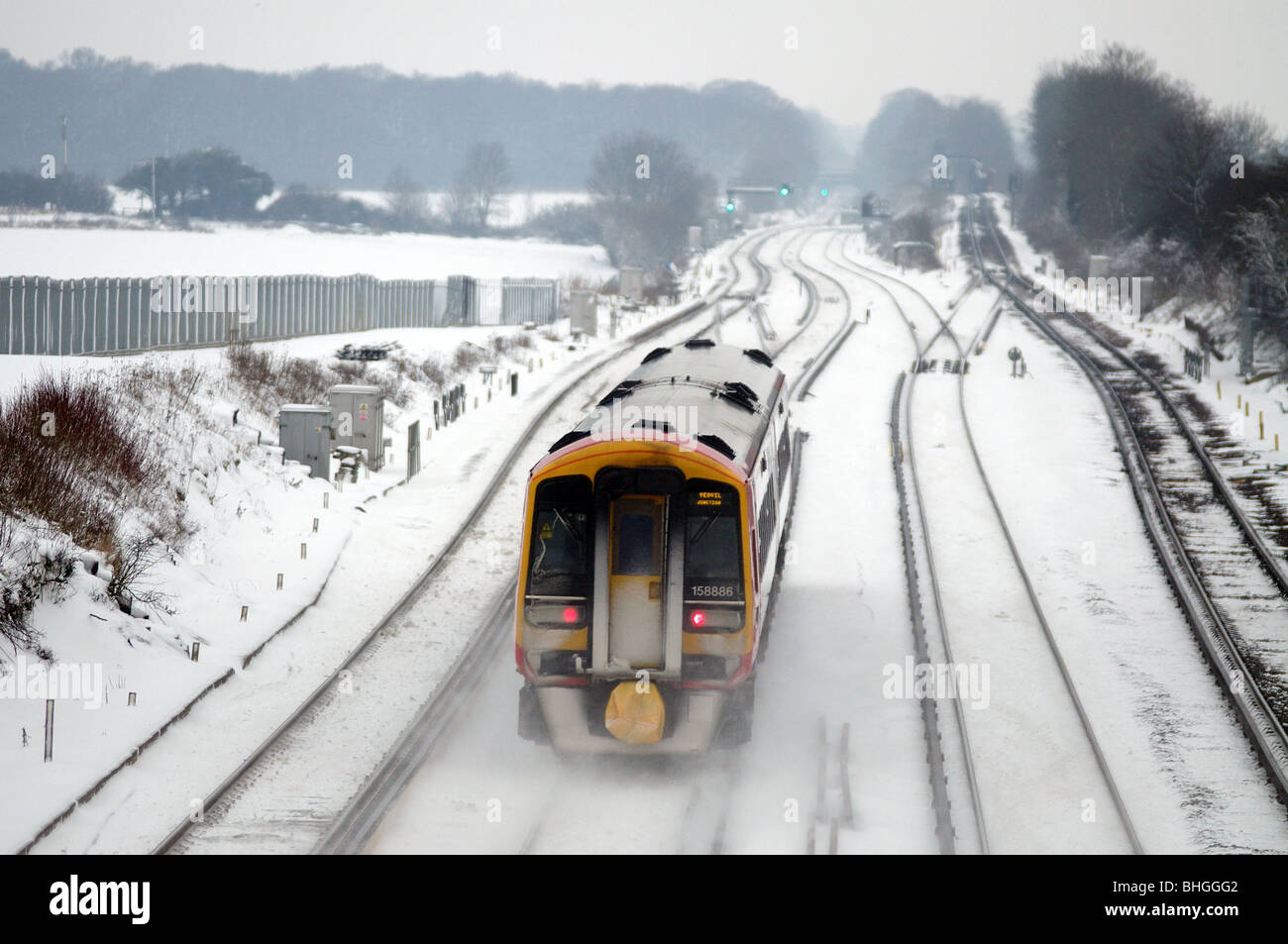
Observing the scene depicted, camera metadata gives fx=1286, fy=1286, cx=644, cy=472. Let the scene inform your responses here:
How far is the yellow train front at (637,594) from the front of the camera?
456 inches

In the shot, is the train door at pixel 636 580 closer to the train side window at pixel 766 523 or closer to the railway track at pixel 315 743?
the train side window at pixel 766 523

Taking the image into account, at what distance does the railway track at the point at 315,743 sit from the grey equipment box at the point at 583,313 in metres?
21.9

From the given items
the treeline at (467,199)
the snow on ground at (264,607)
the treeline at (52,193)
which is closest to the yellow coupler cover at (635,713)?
the snow on ground at (264,607)

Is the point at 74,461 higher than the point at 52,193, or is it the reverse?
the point at 52,193

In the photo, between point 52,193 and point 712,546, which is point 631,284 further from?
point 52,193

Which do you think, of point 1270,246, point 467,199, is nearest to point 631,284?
point 1270,246

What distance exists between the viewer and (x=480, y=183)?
424ft

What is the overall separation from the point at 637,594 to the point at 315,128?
183m

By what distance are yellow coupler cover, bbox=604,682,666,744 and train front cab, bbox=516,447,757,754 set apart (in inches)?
0.5

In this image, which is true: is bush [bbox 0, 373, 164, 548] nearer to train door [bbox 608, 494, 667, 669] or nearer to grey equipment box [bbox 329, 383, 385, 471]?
grey equipment box [bbox 329, 383, 385, 471]

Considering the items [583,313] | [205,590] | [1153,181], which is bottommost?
[205,590]

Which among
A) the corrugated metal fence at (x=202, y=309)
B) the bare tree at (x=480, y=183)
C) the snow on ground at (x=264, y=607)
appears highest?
the bare tree at (x=480, y=183)
